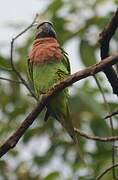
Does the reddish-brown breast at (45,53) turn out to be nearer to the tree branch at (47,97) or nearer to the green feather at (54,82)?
the green feather at (54,82)

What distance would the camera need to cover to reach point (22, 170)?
17.1ft

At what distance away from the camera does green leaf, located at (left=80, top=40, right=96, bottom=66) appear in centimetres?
462

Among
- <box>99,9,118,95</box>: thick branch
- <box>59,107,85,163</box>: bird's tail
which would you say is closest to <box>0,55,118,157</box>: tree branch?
<box>99,9,118,95</box>: thick branch

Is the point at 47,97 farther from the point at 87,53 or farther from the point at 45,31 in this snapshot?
the point at 87,53

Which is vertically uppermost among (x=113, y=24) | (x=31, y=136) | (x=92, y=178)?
(x=113, y=24)

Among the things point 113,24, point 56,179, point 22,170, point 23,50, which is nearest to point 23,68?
point 23,50

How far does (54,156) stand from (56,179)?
97 cm

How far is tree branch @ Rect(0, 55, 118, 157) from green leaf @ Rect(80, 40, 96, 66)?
1.51 meters

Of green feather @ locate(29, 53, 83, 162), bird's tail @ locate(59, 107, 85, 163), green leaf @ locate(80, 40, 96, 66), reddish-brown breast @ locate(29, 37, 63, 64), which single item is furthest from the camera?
green leaf @ locate(80, 40, 96, 66)

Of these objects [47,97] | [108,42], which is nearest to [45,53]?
[47,97]

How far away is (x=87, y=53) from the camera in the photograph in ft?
15.4

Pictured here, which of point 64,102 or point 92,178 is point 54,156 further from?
point 64,102

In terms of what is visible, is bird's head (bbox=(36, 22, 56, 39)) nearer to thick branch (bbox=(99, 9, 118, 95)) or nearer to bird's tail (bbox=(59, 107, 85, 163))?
bird's tail (bbox=(59, 107, 85, 163))

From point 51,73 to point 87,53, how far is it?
36.9 inches
